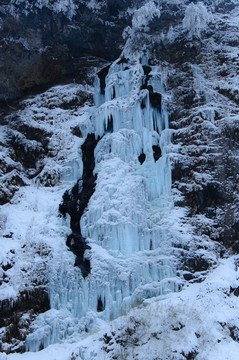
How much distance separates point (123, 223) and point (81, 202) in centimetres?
250

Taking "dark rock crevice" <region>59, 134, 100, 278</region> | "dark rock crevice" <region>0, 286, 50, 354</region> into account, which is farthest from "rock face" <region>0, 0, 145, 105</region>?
"dark rock crevice" <region>0, 286, 50, 354</region>

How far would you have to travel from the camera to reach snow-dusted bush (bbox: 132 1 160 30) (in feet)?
77.0

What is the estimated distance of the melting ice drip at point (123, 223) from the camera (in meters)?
14.4

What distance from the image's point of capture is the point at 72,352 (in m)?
12.9

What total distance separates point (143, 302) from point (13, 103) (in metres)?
13.0

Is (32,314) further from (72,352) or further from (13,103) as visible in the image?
(13,103)

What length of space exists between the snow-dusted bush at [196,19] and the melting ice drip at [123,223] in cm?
405

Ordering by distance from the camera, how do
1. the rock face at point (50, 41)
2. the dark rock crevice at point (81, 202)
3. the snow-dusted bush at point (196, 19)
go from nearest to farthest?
the dark rock crevice at point (81, 202)
the snow-dusted bush at point (196, 19)
the rock face at point (50, 41)

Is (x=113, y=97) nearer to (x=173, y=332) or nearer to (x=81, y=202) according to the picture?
(x=81, y=202)

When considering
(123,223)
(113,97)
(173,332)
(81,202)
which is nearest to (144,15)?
(113,97)


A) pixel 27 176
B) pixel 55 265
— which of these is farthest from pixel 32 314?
pixel 27 176

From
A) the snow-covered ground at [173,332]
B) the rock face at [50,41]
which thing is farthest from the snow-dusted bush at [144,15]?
the snow-covered ground at [173,332]

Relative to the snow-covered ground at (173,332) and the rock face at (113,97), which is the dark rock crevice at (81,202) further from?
the snow-covered ground at (173,332)

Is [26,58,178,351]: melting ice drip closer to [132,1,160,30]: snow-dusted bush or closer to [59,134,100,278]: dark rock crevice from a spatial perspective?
[59,134,100,278]: dark rock crevice
